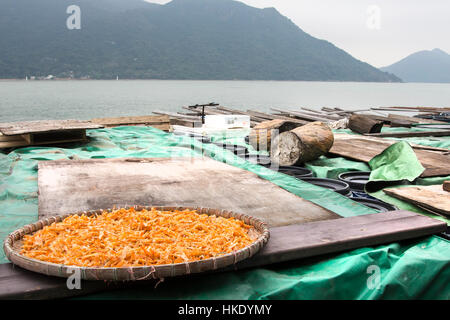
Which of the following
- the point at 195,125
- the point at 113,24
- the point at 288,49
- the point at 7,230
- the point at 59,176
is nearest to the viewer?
the point at 7,230

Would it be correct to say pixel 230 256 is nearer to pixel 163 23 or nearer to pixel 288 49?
pixel 163 23

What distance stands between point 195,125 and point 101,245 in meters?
9.24

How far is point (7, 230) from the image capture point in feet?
11.1

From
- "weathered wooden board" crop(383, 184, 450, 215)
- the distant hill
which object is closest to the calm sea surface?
the distant hill

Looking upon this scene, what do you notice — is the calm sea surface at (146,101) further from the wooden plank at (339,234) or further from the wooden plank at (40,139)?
the wooden plank at (339,234)

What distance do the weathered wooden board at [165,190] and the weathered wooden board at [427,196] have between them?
116cm

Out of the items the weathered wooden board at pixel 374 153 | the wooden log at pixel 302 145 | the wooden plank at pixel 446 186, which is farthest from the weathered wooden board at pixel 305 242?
the wooden log at pixel 302 145

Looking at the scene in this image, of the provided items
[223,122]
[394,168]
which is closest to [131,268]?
[394,168]

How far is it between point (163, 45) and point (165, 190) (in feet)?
466

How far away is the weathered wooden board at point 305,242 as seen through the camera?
205 cm

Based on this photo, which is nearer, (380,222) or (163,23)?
(380,222)

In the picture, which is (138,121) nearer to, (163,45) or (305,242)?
(305,242)
